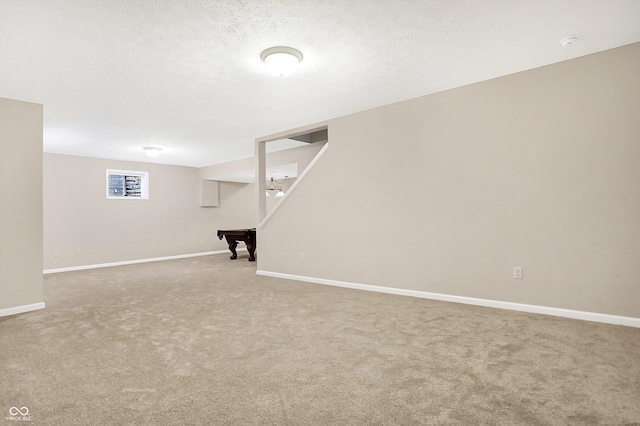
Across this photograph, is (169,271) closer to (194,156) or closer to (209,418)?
(194,156)

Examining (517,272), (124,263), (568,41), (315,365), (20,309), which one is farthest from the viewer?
(124,263)

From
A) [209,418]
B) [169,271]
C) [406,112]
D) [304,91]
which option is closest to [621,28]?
[406,112]

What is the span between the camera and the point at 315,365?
2174 millimetres

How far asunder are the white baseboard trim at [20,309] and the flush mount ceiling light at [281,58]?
12.5 feet

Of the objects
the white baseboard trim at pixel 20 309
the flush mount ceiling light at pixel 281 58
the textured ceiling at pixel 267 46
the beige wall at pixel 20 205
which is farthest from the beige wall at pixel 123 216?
the flush mount ceiling light at pixel 281 58

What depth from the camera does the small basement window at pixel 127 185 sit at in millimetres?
7520

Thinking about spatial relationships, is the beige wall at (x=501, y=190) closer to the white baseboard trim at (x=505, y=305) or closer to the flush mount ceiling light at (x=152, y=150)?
the white baseboard trim at (x=505, y=305)

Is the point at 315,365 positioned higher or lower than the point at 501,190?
lower

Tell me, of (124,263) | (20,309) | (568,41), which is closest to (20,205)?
(20,309)

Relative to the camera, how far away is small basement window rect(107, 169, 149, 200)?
7.52 metres

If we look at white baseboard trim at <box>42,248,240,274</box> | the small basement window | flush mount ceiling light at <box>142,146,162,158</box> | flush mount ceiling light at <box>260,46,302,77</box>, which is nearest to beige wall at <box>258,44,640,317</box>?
flush mount ceiling light at <box>260,46,302,77</box>

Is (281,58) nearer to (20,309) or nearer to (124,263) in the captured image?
(20,309)

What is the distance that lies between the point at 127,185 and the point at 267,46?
6.66 m

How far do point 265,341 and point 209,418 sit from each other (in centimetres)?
103
